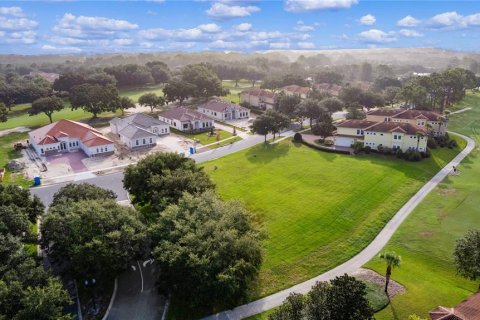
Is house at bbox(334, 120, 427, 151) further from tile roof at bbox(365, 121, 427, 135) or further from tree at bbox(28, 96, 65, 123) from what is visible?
tree at bbox(28, 96, 65, 123)

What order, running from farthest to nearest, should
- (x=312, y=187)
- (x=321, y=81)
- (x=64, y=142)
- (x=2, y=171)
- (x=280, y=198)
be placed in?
(x=321, y=81), (x=64, y=142), (x=2, y=171), (x=312, y=187), (x=280, y=198)

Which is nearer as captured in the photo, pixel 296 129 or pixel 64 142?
pixel 64 142

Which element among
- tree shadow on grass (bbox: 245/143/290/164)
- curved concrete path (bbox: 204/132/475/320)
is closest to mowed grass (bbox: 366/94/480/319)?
curved concrete path (bbox: 204/132/475/320)

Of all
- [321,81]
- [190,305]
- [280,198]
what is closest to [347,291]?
[190,305]

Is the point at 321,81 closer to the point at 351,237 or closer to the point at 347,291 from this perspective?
the point at 351,237

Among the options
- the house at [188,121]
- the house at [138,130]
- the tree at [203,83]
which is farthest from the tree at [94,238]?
the tree at [203,83]

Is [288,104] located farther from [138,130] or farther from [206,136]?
[138,130]
